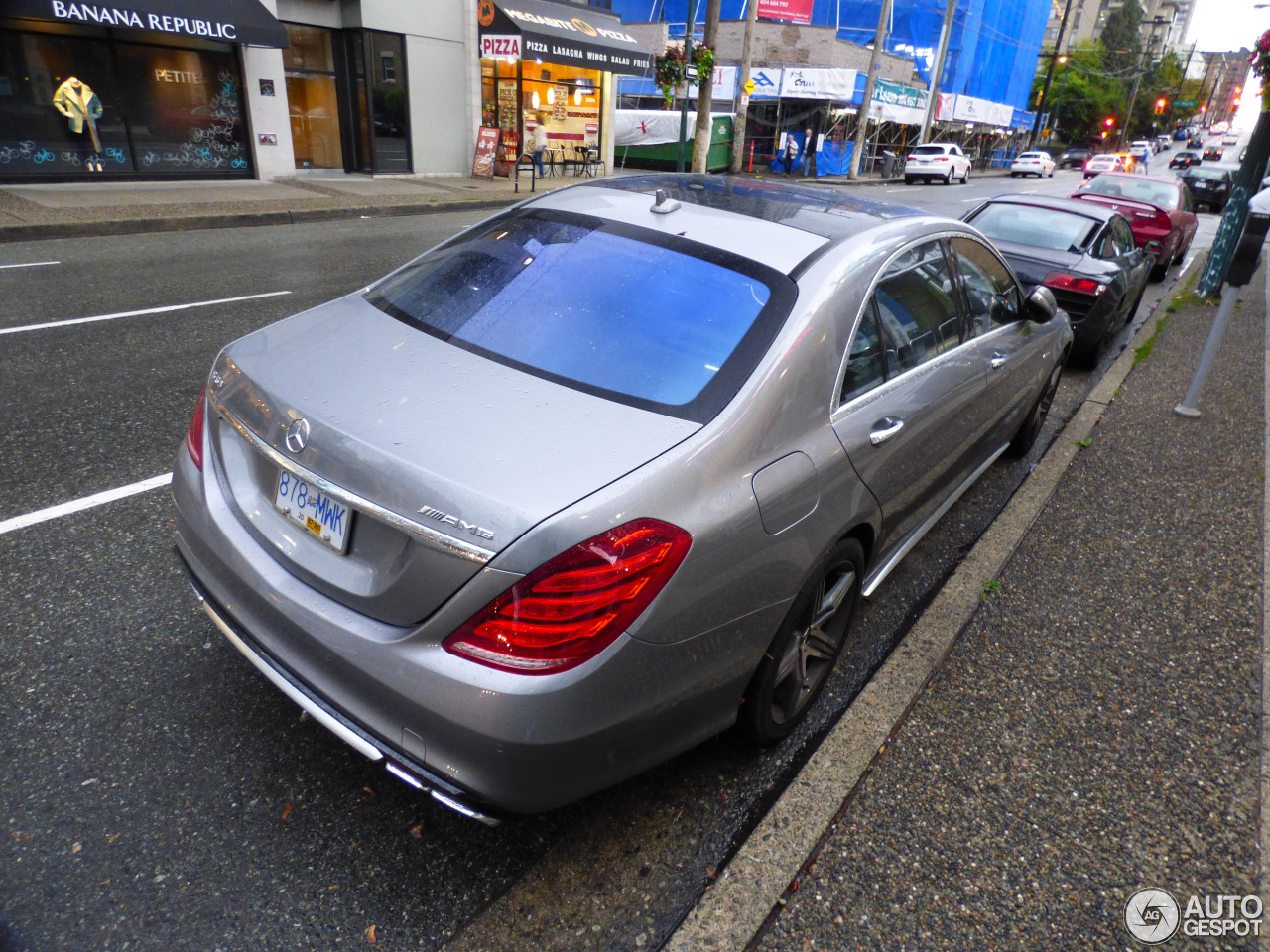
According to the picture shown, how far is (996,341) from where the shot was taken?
150 inches

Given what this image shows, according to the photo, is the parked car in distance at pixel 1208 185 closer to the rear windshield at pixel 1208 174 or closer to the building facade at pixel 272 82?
the rear windshield at pixel 1208 174

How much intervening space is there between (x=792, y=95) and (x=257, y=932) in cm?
3431

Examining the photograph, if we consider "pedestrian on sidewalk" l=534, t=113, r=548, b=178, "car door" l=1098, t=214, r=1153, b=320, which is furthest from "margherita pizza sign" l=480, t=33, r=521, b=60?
"car door" l=1098, t=214, r=1153, b=320

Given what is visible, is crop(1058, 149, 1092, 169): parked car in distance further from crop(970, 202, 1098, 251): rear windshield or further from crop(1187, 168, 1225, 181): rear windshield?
crop(970, 202, 1098, 251): rear windshield

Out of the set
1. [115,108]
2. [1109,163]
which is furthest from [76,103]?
[1109,163]

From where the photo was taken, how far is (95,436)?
14.3 ft

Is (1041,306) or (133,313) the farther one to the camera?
(133,313)

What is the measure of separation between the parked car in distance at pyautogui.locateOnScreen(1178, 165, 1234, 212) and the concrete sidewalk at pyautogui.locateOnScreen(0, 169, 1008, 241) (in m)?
24.7

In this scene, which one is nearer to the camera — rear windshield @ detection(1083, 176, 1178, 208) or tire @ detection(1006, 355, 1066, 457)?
tire @ detection(1006, 355, 1066, 457)

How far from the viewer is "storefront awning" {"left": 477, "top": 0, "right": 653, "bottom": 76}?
1825cm

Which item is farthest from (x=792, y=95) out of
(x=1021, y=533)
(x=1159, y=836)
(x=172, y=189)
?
(x=1159, y=836)

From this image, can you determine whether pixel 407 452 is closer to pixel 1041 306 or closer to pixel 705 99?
pixel 1041 306

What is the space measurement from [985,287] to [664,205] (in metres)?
1.84

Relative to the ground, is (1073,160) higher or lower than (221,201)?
lower
